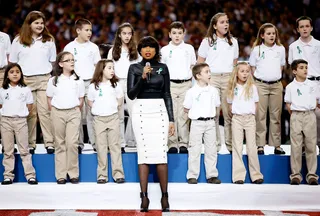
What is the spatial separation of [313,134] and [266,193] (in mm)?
839

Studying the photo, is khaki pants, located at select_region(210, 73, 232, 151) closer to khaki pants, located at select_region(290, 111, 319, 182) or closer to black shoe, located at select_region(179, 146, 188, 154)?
black shoe, located at select_region(179, 146, 188, 154)

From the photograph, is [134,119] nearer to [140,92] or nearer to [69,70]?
[140,92]

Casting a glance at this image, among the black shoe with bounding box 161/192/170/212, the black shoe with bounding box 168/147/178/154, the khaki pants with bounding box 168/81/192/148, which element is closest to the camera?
the black shoe with bounding box 161/192/170/212

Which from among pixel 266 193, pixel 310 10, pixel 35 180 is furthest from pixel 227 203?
pixel 310 10

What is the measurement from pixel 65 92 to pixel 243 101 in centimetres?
180

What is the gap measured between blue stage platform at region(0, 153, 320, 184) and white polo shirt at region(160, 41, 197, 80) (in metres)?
0.88

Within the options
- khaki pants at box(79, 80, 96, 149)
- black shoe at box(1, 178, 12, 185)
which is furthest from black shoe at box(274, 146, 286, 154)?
black shoe at box(1, 178, 12, 185)

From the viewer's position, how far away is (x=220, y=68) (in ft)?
25.2

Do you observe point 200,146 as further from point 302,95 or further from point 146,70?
point 146,70

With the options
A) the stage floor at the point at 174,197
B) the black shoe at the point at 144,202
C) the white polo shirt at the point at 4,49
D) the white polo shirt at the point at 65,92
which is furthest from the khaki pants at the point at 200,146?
the white polo shirt at the point at 4,49

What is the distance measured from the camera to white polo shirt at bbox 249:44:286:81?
764cm

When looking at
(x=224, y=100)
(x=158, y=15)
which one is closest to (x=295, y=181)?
(x=224, y=100)

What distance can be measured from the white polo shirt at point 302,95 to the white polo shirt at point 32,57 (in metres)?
2.57

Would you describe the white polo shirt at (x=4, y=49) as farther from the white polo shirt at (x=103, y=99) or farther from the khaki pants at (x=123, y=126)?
the khaki pants at (x=123, y=126)
